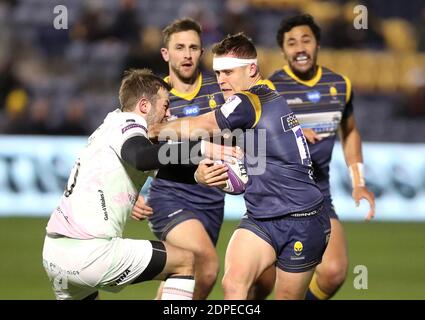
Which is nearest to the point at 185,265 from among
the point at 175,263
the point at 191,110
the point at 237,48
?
the point at 175,263

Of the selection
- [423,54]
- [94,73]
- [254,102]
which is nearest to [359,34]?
[423,54]

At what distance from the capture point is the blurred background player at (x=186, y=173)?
298 inches

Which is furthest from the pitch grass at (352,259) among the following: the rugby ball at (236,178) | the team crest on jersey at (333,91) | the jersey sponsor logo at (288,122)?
the jersey sponsor logo at (288,122)

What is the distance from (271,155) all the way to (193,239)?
1.33 metres

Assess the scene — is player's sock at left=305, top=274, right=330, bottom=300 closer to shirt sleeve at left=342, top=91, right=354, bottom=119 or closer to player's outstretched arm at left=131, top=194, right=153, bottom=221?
shirt sleeve at left=342, top=91, right=354, bottom=119

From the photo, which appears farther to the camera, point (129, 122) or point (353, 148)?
point (353, 148)

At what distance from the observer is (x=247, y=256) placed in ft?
20.2

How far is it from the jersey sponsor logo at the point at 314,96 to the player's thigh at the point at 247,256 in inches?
86.1

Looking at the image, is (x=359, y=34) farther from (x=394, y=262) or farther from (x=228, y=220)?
(x=394, y=262)

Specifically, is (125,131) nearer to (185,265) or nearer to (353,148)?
(185,265)

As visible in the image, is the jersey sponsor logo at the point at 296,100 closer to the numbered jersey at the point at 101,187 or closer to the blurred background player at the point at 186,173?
the blurred background player at the point at 186,173

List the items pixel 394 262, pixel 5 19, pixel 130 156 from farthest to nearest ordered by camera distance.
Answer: pixel 5 19
pixel 394 262
pixel 130 156

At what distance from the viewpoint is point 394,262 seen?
11602 millimetres
